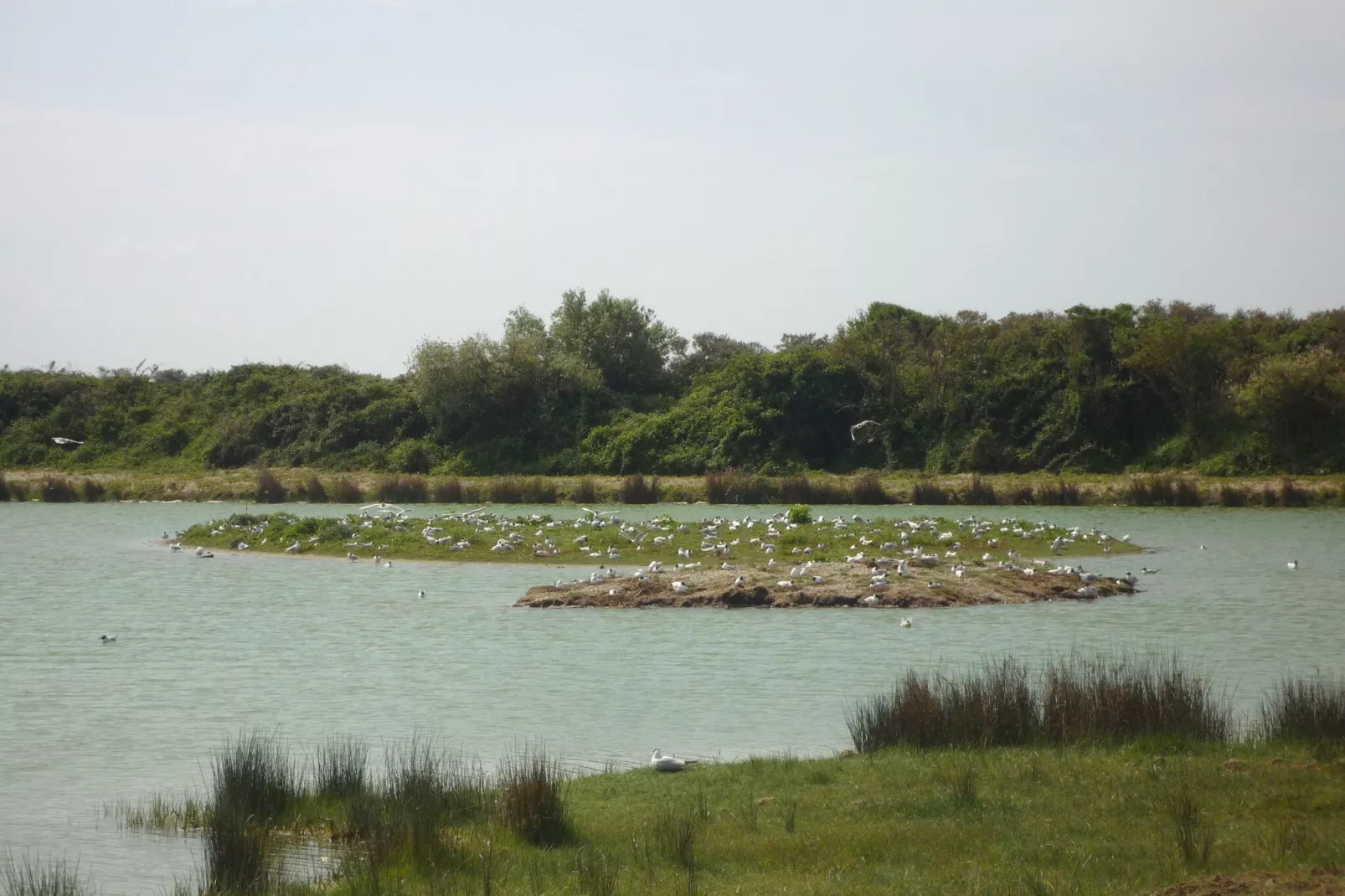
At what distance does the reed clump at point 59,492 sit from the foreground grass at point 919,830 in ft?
153

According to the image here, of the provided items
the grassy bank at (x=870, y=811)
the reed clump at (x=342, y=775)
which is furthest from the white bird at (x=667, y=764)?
the reed clump at (x=342, y=775)

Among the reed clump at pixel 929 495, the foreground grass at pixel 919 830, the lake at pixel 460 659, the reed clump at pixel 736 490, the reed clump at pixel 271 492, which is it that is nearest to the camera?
the foreground grass at pixel 919 830

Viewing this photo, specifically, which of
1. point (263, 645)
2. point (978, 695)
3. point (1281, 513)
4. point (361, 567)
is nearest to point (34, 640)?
point (263, 645)

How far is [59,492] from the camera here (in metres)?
52.9

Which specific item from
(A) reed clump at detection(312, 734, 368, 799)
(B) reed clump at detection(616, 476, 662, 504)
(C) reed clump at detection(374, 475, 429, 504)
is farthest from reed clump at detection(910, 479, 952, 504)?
(A) reed clump at detection(312, 734, 368, 799)

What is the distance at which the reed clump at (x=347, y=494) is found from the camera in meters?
48.7

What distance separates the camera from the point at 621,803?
34.8 ft

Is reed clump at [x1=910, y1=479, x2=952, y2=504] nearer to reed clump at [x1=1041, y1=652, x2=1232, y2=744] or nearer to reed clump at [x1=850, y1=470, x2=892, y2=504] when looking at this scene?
reed clump at [x1=850, y1=470, x2=892, y2=504]

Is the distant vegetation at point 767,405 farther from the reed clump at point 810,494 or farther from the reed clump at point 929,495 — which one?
the reed clump at point 929,495

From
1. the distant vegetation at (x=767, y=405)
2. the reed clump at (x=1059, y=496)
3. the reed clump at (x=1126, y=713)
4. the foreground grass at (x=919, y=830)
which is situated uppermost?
the distant vegetation at (x=767, y=405)

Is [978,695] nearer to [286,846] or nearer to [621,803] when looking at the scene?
[621,803]

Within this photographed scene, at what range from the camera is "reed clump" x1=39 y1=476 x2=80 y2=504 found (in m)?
52.7

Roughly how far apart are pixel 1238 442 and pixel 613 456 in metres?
24.5

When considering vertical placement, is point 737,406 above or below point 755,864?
above
